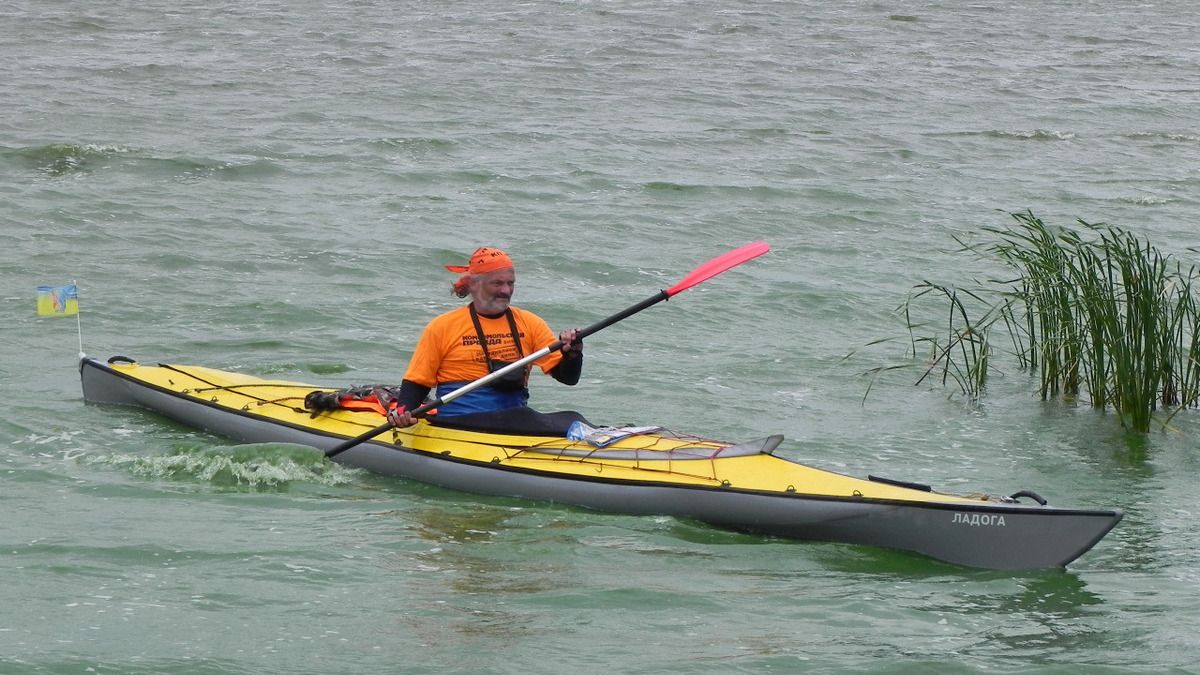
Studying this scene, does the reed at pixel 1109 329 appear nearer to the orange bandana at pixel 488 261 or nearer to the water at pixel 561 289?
the water at pixel 561 289

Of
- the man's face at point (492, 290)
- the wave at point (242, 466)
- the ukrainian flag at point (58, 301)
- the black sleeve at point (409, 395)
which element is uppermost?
the man's face at point (492, 290)

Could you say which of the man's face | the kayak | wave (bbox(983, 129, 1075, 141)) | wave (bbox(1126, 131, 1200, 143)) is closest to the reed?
the kayak

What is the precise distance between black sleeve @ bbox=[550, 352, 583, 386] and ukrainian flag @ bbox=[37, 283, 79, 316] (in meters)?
2.87

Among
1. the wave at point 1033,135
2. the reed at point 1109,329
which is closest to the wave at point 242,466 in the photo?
the reed at point 1109,329

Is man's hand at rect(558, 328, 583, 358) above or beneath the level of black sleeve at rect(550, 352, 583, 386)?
above

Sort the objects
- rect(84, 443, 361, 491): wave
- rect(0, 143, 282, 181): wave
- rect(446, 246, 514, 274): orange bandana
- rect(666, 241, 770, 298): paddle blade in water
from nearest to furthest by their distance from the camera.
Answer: rect(446, 246, 514, 274): orange bandana → rect(84, 443, 361, 491): wave → rect(666, 241, 770, 298): paddle blade in water → rect(0, 143, 282, 181): wave

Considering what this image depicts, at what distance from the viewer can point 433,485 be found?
23.6 ft

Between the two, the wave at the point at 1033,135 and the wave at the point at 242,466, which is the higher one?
the wave at the point at 1033,135

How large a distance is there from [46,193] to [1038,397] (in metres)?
8.69

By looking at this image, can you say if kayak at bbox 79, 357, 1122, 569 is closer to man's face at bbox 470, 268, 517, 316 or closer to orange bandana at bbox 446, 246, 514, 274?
man's face at bbox 470, 268, 517, 316

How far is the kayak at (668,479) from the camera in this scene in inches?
238

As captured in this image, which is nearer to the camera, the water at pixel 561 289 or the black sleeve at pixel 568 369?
the water at pixel 561 289

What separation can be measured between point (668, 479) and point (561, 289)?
521 centimetres

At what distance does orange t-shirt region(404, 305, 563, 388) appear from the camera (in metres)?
7.17
